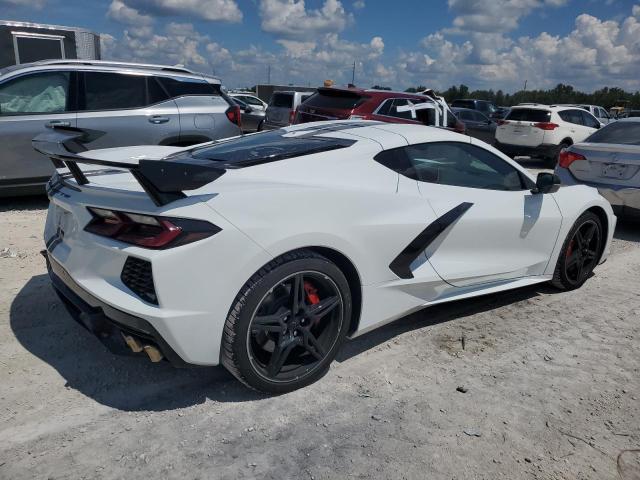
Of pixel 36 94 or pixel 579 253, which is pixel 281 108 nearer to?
pixel 36 94

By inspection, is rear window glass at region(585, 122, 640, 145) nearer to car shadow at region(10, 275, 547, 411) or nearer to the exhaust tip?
car shadow at region(10, 275, 547, 411)

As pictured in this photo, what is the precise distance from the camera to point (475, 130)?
17984 mm

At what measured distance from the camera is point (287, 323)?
281 centimetres

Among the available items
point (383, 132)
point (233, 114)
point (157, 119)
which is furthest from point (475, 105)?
point (383, 132)

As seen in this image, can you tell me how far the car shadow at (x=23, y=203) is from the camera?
666 cm

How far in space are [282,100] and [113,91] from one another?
298 inches

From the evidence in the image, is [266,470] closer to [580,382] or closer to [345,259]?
[345,259]

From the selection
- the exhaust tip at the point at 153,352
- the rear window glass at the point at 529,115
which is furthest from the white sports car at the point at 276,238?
the rear window glass at the point at 529,115

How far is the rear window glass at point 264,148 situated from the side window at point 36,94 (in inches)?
141

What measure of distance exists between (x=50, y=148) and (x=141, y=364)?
1342 millimetres

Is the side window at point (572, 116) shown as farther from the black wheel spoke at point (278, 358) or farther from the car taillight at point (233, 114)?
the black wheel spoke at point (278, 358)

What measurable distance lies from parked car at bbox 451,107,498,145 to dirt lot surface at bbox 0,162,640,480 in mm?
14636

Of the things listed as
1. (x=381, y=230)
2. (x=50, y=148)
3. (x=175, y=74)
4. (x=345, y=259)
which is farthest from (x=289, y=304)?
(x=175, y=74)

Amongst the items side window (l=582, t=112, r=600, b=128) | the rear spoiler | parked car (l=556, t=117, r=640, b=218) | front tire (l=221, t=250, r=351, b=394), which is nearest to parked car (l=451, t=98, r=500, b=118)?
side window (l=582, t=112, r=600, b=128)
